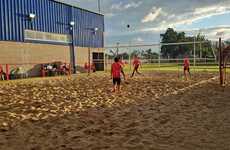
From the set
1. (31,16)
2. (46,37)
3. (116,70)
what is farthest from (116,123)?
(46,37)

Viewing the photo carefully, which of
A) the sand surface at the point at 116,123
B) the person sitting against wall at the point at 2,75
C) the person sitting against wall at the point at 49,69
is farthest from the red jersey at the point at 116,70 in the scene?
the person sitting against wall at the point at 49,69

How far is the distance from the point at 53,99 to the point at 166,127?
17.6 ft

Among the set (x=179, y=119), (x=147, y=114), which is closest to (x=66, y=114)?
(x=147, y=114)

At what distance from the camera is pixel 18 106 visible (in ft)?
32.2

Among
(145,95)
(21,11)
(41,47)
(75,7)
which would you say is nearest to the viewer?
(145,95)

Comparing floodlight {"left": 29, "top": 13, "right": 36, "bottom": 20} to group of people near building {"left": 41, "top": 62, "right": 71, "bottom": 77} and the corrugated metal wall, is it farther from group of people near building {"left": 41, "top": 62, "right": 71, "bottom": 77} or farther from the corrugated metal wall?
group of people near building {"left": 41, "top": 62, "right": 71, "bottom": 77}

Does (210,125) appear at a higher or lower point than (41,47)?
lower

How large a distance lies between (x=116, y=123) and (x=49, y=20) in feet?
77.7

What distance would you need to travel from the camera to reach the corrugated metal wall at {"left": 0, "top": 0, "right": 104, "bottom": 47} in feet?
81.4

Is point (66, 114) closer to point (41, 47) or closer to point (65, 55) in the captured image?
point (41, 47)

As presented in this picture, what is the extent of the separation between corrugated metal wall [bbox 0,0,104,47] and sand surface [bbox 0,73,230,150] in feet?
47.3

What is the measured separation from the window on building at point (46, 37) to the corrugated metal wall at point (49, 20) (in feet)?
1.06

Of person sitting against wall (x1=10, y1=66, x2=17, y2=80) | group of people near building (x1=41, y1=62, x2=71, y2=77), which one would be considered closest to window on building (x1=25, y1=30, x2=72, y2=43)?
group of people near building (x1=41, y1=62, x2=71, y2=77)

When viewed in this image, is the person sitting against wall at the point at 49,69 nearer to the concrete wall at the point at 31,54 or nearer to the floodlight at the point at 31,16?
the concrete wall at the point at 31,54
